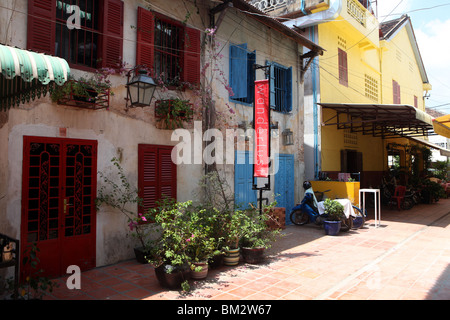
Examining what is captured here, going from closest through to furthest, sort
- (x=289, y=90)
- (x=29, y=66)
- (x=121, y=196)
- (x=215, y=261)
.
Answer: (x=29, y=66) → (x=215, y=261) → (x=121, y=196) → (x=289, y=90)

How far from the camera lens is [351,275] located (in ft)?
19.1

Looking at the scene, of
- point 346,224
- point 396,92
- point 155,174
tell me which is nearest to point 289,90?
point 346,224

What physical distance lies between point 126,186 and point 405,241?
718cm

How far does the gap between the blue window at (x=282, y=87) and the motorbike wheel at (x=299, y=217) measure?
11.0ft

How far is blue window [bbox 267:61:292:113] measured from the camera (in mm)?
10727

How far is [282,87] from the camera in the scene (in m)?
11.0

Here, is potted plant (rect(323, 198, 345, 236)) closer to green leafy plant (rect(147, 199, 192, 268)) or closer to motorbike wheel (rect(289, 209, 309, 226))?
motorbike wheel (rect(289, 209, 309, 226))

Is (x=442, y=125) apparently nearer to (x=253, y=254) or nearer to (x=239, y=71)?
(x=239, y=71)

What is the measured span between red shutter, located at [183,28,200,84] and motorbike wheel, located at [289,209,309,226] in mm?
Answer: 5335

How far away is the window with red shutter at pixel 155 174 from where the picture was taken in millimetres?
6801

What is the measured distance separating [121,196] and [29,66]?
10.6 ft

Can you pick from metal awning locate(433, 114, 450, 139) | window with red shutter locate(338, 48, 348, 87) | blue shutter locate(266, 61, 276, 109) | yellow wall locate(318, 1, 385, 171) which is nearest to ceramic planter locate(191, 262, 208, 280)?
blue shutter locate(266, 61, 276, 109)

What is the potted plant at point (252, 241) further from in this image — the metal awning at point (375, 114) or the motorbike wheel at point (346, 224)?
the metal awning at point (375, 114)
